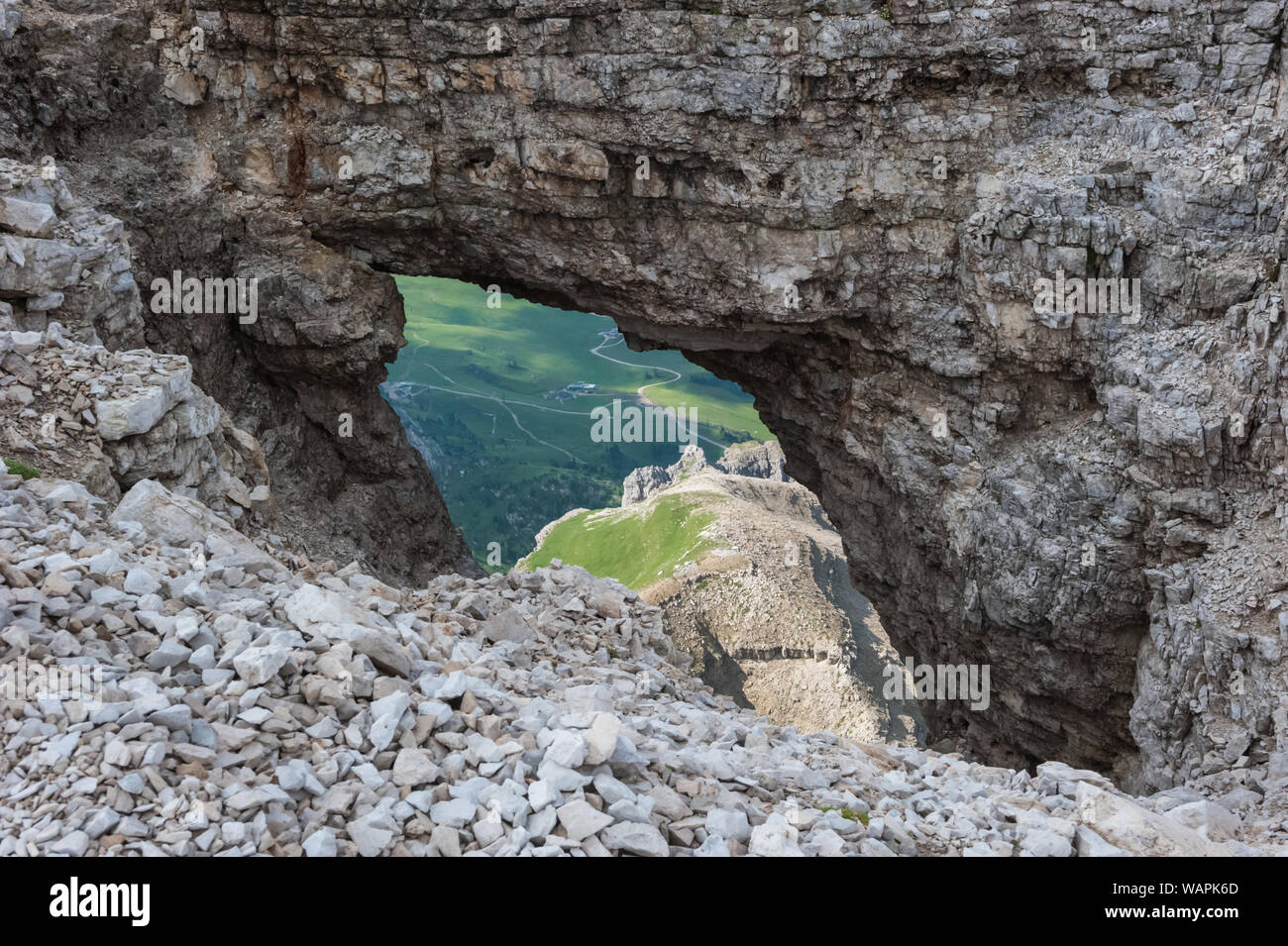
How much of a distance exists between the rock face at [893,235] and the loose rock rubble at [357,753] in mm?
10205

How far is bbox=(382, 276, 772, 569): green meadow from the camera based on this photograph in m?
60.9

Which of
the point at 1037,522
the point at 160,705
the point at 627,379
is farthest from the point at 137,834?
the point at 627,379

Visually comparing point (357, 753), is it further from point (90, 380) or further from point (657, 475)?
point (657, 475)

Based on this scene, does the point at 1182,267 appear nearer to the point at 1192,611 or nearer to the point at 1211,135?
the point at 1211,135

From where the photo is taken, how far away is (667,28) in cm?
2464

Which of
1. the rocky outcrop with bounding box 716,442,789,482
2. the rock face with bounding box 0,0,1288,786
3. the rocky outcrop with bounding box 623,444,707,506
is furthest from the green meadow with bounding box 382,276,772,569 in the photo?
the rock face with bounding box 0,0,1288,786

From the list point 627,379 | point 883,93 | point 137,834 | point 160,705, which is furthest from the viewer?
point 627,379

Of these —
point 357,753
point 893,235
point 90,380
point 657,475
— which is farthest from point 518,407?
point 357,753

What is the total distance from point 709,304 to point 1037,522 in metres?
10.9

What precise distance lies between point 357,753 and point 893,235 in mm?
21663

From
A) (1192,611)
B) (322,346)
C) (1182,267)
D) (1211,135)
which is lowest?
(1192,611)

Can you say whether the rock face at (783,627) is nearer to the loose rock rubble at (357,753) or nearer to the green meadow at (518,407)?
the green meadow at (518,407)

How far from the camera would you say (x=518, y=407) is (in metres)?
64.3

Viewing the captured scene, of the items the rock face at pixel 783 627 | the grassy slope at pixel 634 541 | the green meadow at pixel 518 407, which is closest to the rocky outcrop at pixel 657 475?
the green meadow at pixel 518 407
